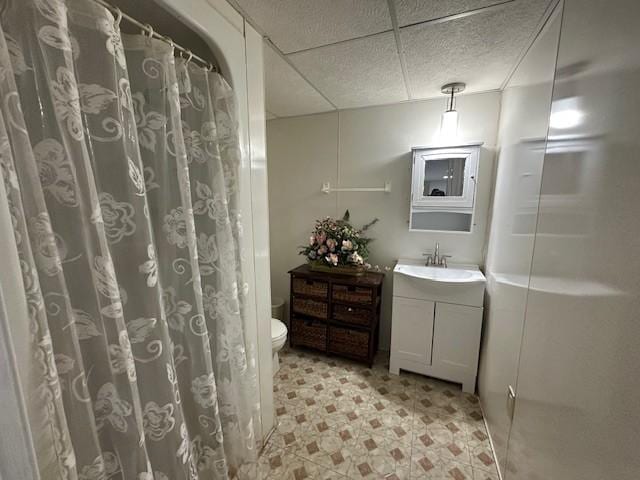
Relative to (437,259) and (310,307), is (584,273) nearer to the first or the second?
(437,259)

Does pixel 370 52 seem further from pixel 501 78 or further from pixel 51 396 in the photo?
pixel 51 396

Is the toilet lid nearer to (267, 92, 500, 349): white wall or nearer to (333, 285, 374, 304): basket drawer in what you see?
(333, 285, 374, 304): basket drawer

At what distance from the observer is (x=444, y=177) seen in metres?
2.12

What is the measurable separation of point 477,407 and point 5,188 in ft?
8.40

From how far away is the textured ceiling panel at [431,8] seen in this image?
1.10m

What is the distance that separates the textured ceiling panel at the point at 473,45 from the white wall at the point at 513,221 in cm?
8

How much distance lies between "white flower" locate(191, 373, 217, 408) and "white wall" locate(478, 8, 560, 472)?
1.38m

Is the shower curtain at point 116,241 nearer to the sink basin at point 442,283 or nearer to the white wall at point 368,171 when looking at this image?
the sink basin at point 442,283

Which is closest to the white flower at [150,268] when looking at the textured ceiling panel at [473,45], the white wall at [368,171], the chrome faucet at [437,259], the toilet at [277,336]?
the toilet at [277,336]

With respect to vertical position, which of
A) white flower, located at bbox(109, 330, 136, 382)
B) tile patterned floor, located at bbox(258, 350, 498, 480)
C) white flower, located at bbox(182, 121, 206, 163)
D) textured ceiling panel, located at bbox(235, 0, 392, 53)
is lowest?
tile patterned floor, located at bbox(258, 350, 498, 480)

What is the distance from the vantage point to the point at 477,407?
1839mm

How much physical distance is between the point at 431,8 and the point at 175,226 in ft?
4.65

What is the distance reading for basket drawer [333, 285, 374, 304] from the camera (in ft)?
6.94

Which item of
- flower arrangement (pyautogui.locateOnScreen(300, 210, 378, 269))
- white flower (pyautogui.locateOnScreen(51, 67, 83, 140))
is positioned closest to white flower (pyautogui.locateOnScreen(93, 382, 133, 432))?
white flower (pyautogui.locateOnScreen(51, 67, 83, 140))
